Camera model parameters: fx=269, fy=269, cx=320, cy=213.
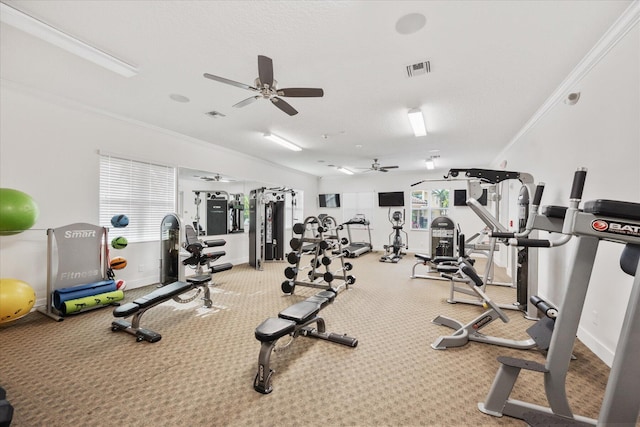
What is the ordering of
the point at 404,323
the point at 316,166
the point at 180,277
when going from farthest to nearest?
the point at 316,166 → the point at 180,277 → the point at 404,323

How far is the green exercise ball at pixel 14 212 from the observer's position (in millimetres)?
2748

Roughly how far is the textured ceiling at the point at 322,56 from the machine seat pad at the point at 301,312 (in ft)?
7.97

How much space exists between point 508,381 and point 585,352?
1455 millimetres

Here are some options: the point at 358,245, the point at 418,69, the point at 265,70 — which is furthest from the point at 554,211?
the point at 358,245

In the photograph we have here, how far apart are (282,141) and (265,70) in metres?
3.06

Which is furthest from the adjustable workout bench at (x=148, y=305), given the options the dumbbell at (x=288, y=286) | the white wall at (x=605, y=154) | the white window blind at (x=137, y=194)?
the white wall at (x=605, y=154)

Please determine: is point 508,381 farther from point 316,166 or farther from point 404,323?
point 316,166

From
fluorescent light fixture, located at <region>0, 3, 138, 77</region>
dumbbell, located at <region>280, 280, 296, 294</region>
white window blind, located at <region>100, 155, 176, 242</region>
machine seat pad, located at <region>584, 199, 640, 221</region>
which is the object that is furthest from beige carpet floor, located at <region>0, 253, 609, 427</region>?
fluorescent light fixture, located at <region>0, 3, 138, 77</region>

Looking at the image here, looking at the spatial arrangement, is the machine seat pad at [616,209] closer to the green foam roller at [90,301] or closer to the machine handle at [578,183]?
the machine handle at [578,183]

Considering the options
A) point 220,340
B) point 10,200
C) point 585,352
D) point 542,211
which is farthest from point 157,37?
point 585,352

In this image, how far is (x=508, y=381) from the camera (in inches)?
68.2

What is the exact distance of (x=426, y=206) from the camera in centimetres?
901

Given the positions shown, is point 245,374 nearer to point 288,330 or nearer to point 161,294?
point 288,330

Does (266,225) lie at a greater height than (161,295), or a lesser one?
greater
